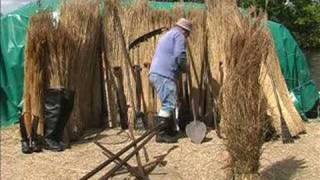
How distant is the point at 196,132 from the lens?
9.40 metres

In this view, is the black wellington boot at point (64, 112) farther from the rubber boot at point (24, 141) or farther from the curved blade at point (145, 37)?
the curved blade at point (145, 37)

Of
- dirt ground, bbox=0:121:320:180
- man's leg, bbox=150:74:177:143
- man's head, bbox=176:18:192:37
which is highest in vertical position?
man's head, bbox=176:18:192:37

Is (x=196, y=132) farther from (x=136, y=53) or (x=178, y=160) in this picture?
(x=136, y=53)

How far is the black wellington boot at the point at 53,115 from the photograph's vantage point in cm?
→ 917

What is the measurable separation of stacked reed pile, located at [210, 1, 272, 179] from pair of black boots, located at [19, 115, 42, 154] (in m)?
3.65

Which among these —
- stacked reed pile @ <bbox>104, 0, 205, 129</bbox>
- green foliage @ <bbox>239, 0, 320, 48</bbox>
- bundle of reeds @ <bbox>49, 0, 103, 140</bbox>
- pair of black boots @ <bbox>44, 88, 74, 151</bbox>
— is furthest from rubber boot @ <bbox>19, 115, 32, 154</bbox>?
green foliage @ <bbox>239, 0, 320, 48</bbox>

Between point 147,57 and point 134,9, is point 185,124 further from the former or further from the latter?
point 134,9

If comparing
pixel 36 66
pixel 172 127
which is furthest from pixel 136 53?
pixel 36 66

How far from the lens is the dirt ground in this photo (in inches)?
297

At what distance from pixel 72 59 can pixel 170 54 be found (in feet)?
5.07

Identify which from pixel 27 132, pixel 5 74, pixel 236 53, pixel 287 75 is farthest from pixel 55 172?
pixel 287 75

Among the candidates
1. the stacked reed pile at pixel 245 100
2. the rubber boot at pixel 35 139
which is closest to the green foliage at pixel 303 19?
the rubber boot at pixel 35 139

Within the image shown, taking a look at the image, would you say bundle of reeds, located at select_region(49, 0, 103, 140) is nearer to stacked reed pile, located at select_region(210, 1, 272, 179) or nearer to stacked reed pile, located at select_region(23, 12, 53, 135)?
stacked reed pile, located at select_region(23, 12, 53, 135)

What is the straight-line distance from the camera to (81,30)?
9.95m
